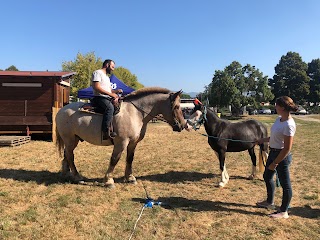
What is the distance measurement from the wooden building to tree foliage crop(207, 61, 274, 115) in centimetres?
3440

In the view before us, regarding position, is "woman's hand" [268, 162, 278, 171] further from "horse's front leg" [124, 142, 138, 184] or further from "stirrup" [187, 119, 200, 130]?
"horse's front leg" [124, 142, 138, 184]

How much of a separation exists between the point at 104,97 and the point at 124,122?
27.3 inches

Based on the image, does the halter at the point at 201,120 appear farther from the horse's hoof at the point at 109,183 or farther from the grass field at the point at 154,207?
the horse's hoof at the point at 109,183

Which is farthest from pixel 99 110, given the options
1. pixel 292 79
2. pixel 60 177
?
pixel 292 79

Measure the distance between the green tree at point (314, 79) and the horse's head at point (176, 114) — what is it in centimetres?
7024

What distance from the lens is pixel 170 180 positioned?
714 centimetres

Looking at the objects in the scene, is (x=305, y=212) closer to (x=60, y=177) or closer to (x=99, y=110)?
(x=99, y=110)

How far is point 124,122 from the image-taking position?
6219 mm

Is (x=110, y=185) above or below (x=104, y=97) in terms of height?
below

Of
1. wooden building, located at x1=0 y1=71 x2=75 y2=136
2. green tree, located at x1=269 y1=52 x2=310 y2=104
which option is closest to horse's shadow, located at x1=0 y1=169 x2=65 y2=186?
wooden building, located at x1=0 y1=71 x2=75 y2=136

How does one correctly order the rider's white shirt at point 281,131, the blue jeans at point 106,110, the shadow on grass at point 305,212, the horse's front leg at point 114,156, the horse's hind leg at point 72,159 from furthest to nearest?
the horse's hind leg at point 72,159 < the horse's front leg at point 114,156 < the blue jeans at point 106,110 < the shadow on grass at point 305,212 < the rider's white shirt at point 281,131

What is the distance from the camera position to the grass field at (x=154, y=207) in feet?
13.7

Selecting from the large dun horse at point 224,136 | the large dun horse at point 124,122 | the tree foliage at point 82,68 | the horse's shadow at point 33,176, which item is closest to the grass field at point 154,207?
the horse's shadow at point 33,176

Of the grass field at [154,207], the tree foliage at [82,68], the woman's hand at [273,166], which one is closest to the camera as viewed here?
the grass field at [154,207]
